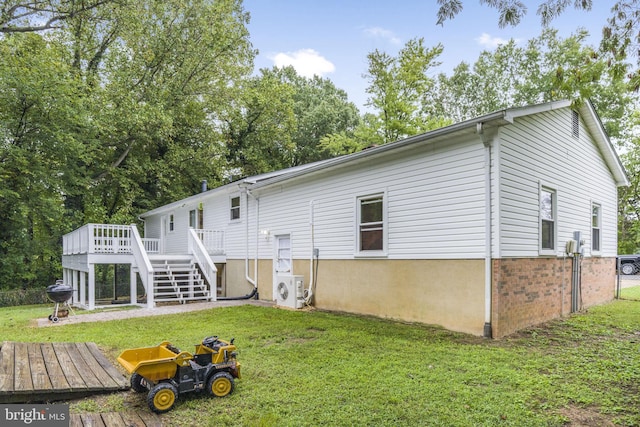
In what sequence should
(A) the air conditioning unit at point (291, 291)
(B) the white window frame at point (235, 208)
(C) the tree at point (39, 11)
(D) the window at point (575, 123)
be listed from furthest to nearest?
1. (B) the white window frame at point (235, 208)
2. (A) the air conditioning unit at point (291, 291)
3. (D) the window at point (575, 123)
4. (C) the tree at point (39, 11)

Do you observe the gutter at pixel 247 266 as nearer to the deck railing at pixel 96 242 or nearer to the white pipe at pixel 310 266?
the white pipe at pixel 310 266

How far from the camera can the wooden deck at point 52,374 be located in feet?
12.3

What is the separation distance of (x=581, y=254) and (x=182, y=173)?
19.0 metres

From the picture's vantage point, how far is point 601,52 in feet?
14.2

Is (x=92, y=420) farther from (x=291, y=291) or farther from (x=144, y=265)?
(x=144, y=265)

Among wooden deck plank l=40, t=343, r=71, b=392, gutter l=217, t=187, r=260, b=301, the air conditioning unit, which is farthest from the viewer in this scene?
gutter l=217, t=187, r=260, b=301

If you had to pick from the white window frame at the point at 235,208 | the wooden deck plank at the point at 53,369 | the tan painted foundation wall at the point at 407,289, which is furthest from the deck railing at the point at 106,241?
the wooden deck plank at the point at 53,369

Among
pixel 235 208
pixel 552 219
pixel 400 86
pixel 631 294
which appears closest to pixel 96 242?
pixel 235 208

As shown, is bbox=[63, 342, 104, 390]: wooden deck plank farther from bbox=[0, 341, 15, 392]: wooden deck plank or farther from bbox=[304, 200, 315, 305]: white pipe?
bbox=[304, 200, 315, 305]: white pipe

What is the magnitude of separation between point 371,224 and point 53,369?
6.33m

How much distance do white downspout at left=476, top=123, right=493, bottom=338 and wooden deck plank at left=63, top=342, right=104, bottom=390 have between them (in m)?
5.68

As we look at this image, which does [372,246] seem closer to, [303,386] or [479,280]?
[479,280]

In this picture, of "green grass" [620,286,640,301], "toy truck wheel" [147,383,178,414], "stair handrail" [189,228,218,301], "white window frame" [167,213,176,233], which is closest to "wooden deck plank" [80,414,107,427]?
"toy truck wheel" [147,383,178,414]

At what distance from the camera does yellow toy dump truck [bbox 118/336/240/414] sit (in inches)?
147
